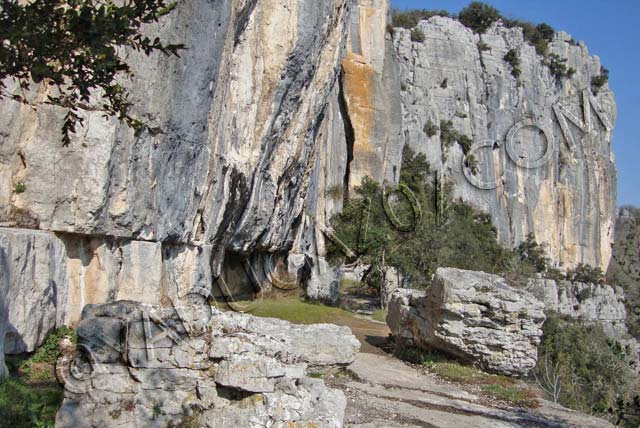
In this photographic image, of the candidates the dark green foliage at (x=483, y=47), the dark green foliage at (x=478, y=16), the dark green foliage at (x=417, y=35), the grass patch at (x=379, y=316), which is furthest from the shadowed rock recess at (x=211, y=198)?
the dark green foliage at (x=478, y=16)

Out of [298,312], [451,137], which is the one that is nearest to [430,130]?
[451,137]

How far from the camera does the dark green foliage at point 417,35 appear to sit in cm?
6378

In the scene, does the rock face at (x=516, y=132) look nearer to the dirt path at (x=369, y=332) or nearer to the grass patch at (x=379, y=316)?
the grass patch at (x=379, y=316)

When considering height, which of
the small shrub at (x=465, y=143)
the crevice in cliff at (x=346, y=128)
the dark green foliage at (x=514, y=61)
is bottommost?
the crevice in cliff at (x=346, y=128)

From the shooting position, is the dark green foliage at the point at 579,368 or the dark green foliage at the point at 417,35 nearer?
the dark green foliage at the point at 579,368

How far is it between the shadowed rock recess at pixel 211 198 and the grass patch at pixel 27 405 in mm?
423

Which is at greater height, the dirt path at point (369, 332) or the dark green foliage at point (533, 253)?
the dark green foliage at point (533, 253)

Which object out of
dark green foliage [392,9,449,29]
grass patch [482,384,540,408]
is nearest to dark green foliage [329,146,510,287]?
grass patch [482,384,540,408]

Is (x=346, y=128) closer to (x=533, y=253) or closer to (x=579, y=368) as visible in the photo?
(x=579, y=368)

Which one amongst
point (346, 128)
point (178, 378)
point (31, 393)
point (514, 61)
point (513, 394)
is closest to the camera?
point (178, 378)

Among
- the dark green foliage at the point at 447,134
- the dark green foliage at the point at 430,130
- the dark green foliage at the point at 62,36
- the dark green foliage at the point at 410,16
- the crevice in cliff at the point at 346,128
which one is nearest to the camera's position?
the dark green foliage at the point at 62,36

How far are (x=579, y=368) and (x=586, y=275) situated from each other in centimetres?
5147

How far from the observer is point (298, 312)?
22016mm

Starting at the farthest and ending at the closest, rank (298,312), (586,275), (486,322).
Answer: (586,275), (298,312), (486,322)
